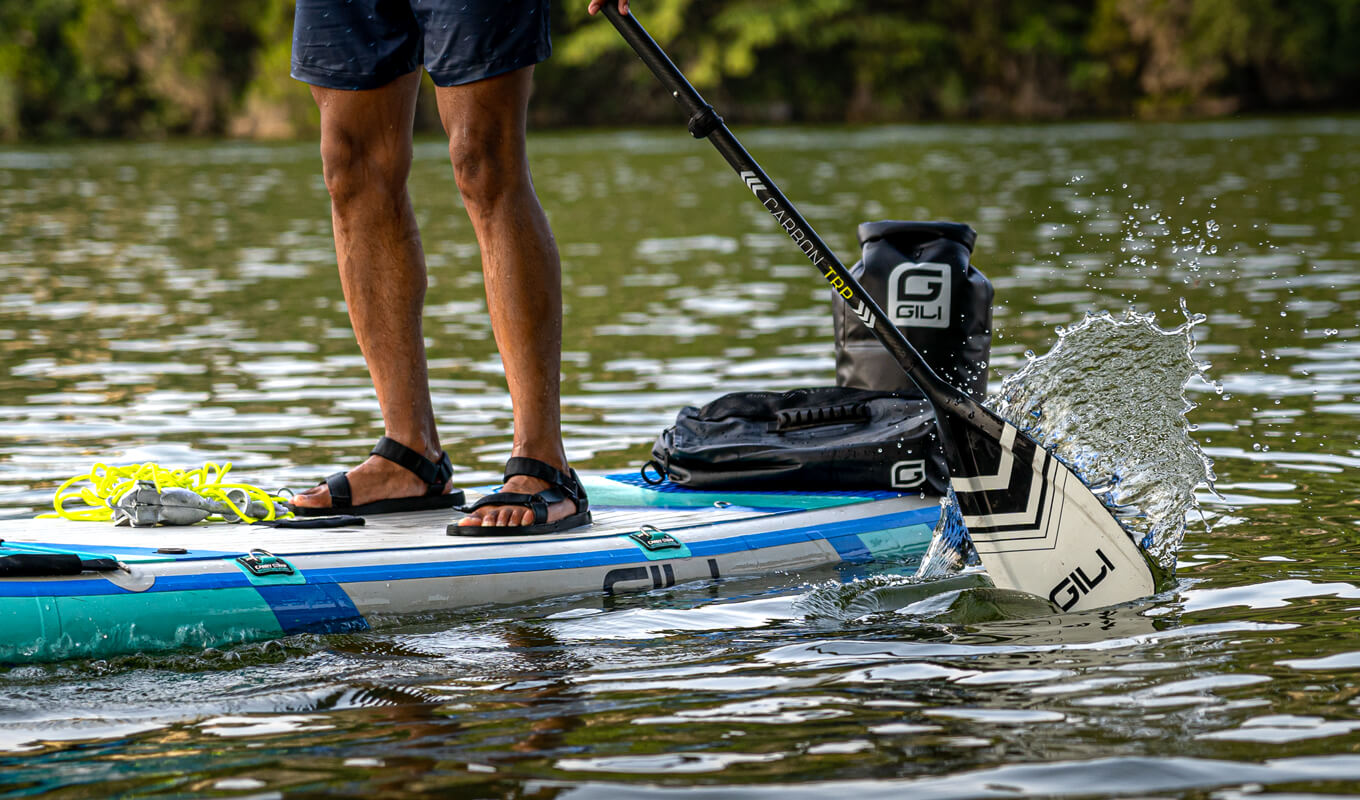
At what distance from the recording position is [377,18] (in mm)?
4332

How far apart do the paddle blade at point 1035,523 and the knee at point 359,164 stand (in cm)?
167

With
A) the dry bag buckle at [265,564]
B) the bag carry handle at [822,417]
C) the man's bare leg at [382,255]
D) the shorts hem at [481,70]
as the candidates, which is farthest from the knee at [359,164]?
the bag carry handle at [822,417]

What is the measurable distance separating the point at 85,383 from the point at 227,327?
218 centimetres

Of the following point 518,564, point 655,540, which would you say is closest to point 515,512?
point 518,564

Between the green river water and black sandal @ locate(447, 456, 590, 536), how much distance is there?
275 mm

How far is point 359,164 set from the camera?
4.45 metres

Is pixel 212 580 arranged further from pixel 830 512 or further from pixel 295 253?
pixel 295 253

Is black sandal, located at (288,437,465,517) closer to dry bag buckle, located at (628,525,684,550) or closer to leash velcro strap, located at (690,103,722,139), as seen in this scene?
dry bag buckle, located at (628,525,684,550)

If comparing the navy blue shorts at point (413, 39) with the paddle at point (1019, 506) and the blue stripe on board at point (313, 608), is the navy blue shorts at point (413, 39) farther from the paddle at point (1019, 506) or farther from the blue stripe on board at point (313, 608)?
the blue stripe on board at point (313, 608)

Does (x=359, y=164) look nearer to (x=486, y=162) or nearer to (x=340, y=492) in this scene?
(x=486, y=162)

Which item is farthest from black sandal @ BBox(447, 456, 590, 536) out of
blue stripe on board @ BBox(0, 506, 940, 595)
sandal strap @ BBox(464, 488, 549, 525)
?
blue stripe on board @ BBox(0, 506, 940, 595)

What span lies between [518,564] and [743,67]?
148ft

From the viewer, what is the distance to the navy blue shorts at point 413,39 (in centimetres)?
411

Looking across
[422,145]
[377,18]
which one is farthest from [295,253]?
[422,145]
